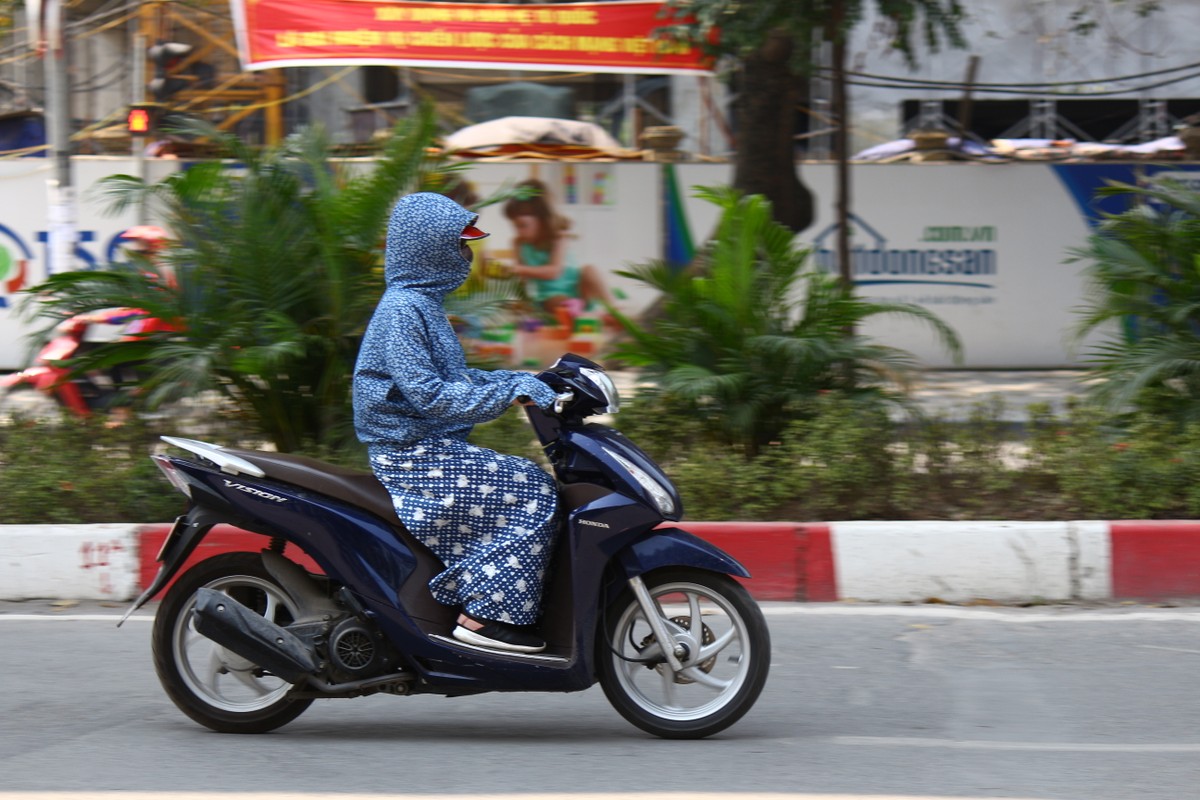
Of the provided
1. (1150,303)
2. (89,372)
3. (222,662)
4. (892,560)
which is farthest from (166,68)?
(222,662)

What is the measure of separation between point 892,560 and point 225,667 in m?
2.99

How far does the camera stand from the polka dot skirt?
13.5 feet

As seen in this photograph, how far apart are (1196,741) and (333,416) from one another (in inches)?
168

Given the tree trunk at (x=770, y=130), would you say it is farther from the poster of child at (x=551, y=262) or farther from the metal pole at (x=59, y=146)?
the metal pole at (x=59, y=146)

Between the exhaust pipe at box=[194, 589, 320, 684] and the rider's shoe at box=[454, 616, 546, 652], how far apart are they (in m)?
0.46

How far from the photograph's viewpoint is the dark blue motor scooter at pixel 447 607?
409 centimetres

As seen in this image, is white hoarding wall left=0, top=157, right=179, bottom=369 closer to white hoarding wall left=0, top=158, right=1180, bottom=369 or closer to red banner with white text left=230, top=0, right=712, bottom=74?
white hoarding wall left=0, top=158, right=1180, bottom=369

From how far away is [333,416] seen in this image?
7.05m

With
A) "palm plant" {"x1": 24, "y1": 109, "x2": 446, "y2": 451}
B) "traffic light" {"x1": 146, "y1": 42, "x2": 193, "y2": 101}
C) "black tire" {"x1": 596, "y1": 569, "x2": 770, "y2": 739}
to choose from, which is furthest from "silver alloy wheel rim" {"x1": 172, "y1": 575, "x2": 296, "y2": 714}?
"traffic light" {"x1": 146, "y1": 42, "x2": 193, "y2": 101}

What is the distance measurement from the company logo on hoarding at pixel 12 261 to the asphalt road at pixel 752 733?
9.80 metres

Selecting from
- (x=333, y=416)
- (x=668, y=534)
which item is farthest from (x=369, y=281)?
(x=668, y=534)

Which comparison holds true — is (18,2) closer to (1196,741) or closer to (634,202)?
(634,202)

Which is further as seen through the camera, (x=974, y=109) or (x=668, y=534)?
(x=974, y=109)

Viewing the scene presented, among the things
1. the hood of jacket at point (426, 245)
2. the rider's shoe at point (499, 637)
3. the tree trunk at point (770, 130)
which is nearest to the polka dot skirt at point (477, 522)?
the rider's shoe at point (499, 637)
